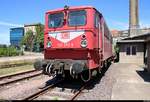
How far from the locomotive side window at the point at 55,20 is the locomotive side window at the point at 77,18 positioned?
45cm

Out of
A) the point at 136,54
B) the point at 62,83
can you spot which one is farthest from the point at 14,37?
the point at 62,83

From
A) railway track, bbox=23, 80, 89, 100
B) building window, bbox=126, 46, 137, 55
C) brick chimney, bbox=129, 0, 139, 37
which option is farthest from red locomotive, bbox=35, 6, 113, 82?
brick chimney, bbox=129, 0, 139, 37

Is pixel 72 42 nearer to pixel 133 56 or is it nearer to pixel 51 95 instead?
pixel 51 95

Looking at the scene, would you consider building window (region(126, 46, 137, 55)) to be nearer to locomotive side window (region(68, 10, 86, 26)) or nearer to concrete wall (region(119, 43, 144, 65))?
concrete wall (region(119, 43, 144, 65))

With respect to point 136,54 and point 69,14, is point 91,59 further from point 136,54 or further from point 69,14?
point 136,54

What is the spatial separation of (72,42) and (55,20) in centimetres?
151

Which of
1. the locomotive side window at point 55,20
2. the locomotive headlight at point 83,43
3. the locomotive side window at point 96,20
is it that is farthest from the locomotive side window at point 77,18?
the locomotive headlight at point 83,43

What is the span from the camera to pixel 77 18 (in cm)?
1109

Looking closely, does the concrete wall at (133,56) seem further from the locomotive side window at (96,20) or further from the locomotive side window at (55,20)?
the locomotive side window at (55,20)

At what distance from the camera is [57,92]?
10.4 meters

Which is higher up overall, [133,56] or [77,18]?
[77,18]

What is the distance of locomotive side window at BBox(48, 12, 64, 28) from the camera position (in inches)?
451

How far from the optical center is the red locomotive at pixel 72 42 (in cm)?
A: 1064

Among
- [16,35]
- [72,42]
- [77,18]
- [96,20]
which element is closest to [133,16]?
[96,20]
